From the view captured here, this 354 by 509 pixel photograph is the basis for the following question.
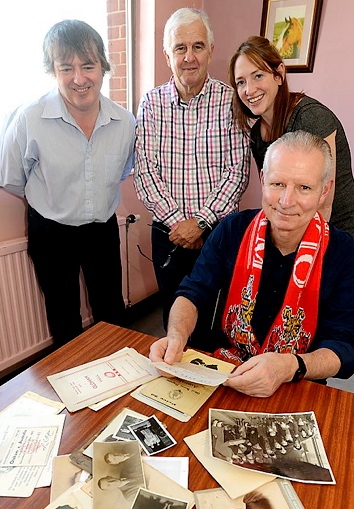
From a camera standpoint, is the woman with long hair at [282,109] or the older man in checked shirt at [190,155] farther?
the older man in checked shirt at [190,155]

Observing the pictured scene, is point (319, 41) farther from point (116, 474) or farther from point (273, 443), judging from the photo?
point (116, 474)

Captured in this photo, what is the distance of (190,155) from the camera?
73.1 inches

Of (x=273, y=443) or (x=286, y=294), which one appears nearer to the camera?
(x=273, y=443)

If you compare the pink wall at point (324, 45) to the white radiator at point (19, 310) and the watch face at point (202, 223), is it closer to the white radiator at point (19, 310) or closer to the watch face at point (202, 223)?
the watch face at point (202, 223)

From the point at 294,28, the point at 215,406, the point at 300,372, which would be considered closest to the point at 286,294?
the point at 300,372

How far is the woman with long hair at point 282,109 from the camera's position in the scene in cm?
158

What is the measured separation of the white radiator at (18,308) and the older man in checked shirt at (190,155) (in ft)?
2.51

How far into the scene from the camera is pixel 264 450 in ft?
2.79

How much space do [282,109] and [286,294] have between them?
2.69ft

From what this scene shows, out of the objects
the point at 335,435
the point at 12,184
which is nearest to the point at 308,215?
the point at 335,435

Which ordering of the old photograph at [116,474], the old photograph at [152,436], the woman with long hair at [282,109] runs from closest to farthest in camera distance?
the old photograph at [116,474]
the old photograph at [152,436]
the woman with long hair at [282,109]

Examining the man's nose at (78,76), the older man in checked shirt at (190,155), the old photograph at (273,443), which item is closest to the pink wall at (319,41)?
the older man in checked shirt at (190,155)

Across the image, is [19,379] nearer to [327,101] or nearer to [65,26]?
[65,26]

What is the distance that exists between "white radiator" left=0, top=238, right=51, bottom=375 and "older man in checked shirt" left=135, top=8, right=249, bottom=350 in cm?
76
